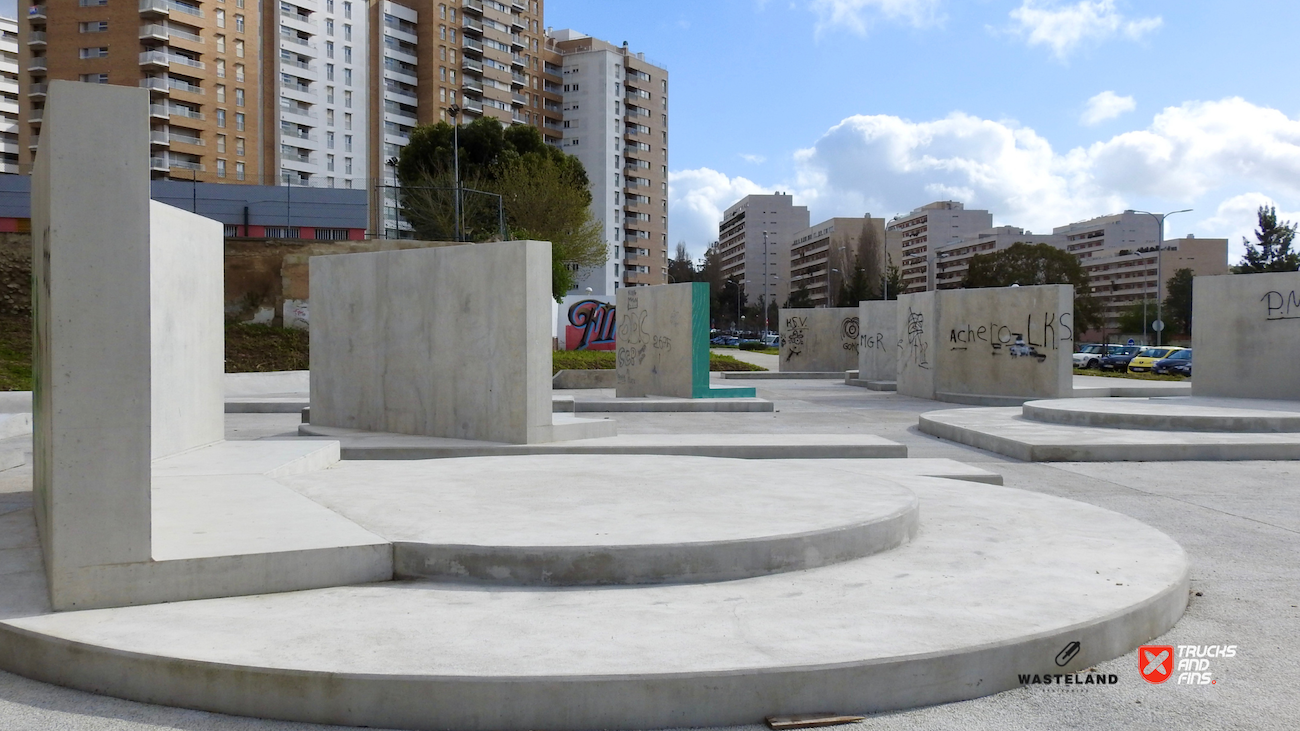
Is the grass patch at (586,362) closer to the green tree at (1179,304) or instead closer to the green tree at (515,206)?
the green tree at (515,206)

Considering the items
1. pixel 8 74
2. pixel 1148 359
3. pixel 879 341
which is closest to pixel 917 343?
pixel 879 341

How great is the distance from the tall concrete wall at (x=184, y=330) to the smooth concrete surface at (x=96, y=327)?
10.7ft

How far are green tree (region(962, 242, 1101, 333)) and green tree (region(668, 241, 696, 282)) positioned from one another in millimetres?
42804

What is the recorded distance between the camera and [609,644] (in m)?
3.92

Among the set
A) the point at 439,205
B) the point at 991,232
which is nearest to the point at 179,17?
the point at 439,205

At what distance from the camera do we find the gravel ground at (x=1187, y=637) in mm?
3627

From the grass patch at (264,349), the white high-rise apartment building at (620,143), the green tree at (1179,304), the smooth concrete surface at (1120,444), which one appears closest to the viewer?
the smooth concrete surface at (1120,444)

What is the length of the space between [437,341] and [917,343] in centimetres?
1456

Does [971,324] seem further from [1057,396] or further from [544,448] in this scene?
[544,448]

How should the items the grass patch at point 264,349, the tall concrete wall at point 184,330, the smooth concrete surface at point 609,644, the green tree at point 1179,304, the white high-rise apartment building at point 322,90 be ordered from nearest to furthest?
A: 1. the smooth concrete surface at point 609,644
2. the tall concrete wall at point 184,330
3. the grass patch at point 264,349
4. the white high-rise apartment building at point 322,90
5. the green tree at point 1179,304

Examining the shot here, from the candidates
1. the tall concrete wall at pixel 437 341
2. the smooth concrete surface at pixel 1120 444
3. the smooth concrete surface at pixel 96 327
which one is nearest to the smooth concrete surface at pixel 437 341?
the tall concrete wall at pixel 437 341

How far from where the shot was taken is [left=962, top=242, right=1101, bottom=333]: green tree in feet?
246

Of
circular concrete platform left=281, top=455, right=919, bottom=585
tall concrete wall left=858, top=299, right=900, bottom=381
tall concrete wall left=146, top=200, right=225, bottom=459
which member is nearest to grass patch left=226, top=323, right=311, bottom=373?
tall concrete wall left=858, top=299, right=900, bottom=381

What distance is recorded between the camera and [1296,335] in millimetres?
17344
